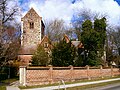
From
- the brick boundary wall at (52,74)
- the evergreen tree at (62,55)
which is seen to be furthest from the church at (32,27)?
the brick boundary wall at (52,74)

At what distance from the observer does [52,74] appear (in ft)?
109

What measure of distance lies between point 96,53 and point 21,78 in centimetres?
3153

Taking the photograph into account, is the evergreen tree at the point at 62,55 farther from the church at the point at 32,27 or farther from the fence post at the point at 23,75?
the church at the point at 32,27

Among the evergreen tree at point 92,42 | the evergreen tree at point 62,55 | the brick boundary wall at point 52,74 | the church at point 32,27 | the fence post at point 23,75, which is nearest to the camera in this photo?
the fence post at point 23,75

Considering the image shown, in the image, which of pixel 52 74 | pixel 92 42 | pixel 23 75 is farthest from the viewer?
pixel 92 42

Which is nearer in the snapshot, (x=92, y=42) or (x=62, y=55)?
(x=62, y=55)

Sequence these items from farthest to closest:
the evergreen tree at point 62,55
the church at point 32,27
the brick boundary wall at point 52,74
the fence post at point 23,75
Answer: the church at point 32,27 → the evergreen tree at point 62,55 → the brick boundary wall at point 52,74 → the fence post at point 23,75

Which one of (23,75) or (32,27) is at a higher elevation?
(32,27)

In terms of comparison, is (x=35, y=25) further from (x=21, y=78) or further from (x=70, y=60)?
(x=21, y=78)

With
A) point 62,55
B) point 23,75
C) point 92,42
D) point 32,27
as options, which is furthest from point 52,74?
point 32,27

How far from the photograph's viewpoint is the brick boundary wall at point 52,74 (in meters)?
29.0

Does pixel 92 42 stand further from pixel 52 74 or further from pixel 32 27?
pixel 32 27

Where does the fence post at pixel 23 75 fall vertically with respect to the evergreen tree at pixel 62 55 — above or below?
below

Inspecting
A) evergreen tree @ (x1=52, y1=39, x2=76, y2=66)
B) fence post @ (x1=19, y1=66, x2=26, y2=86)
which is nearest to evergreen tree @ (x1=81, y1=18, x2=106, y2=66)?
evergreen tree @ (x1=52, y1=39, x2=76, y2=66)
